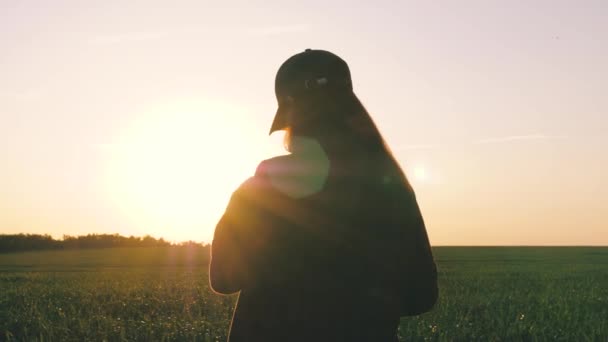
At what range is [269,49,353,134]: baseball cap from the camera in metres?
2.62

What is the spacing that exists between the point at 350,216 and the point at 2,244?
202 feet

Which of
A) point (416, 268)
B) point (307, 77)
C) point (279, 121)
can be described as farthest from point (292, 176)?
point (416, 268)

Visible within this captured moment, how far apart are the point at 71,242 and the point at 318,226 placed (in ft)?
203

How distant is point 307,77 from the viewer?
2.63 m

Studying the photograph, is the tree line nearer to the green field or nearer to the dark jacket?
the green field

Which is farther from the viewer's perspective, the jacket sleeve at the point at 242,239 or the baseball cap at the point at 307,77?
the baseball cap at the point at 307,77

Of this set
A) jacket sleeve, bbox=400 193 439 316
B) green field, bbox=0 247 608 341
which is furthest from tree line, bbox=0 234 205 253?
jacket sleeve, bbox=400 193 439 316

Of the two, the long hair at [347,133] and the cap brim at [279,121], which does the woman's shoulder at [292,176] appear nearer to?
the long hair at [347,133]

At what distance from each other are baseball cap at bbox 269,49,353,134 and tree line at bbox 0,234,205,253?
186 ft

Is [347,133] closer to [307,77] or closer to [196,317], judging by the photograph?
[307,77]

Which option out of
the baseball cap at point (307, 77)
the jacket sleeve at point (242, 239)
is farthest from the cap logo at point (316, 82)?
the jacket sleeve at point (242, 239)

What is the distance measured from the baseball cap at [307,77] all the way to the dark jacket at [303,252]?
266 mm

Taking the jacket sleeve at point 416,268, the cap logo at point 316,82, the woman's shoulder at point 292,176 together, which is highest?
the cap logo at point 316,82

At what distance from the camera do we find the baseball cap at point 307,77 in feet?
8.61
